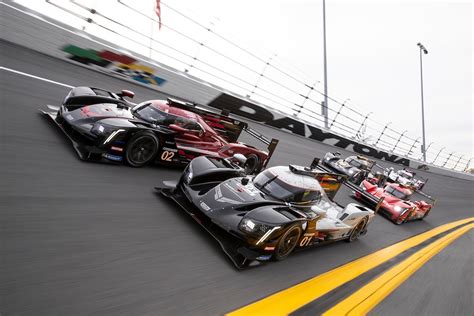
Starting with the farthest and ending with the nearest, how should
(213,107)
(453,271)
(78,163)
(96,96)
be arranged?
(213,107) < (453,271) < (96,96) < (78,163)

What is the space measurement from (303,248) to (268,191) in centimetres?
106

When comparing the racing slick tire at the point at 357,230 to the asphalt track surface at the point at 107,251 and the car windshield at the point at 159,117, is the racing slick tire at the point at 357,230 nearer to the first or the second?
the asphalt track surface at the point at 107,251

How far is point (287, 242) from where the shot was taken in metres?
4.75

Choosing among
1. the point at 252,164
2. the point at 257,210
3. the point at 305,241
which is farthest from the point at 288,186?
the point at 252,164

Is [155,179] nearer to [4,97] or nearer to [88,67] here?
[4,97]

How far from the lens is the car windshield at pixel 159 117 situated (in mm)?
6293

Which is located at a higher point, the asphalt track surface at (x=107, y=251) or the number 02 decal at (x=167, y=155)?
the number 02 decal at (x=167, y=155)

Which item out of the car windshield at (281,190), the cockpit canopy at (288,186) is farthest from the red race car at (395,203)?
the car windshield at (281,190)

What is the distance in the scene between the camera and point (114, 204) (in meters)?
4.50

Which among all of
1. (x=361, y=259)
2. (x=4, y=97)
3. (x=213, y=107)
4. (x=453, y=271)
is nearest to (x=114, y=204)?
(x=4, y=97)

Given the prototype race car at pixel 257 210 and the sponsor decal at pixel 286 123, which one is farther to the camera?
the sponsor decal at pixel 286 123

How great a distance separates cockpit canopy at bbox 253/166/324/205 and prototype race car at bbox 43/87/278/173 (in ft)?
5.40

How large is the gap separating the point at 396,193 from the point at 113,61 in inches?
401

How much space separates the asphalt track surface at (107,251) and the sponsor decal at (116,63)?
6.93ft
